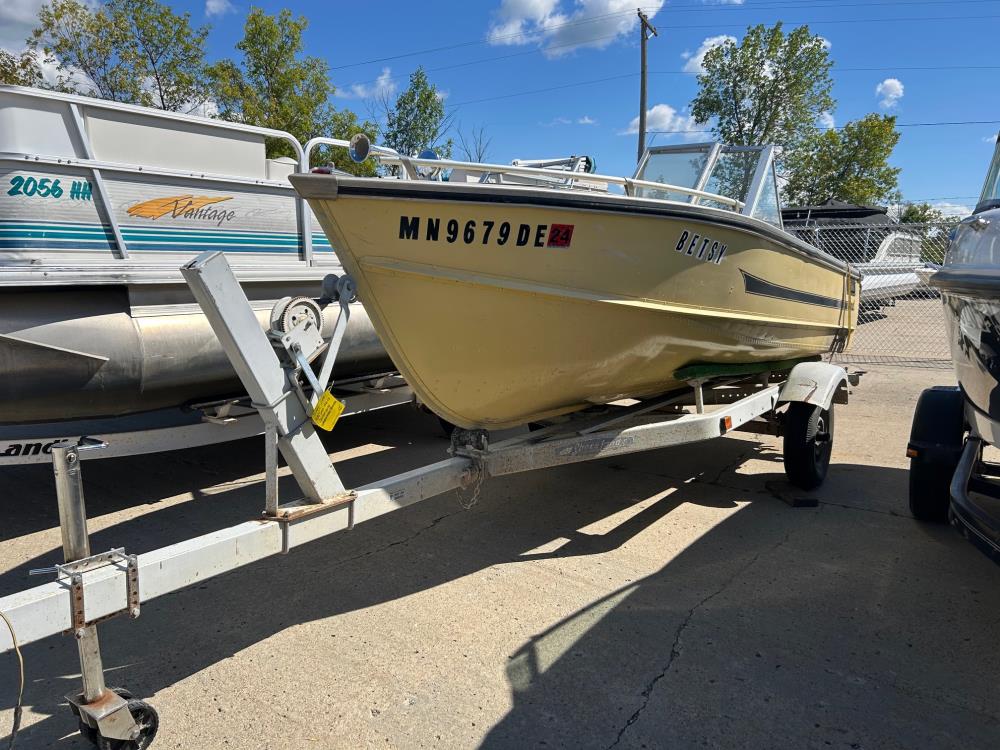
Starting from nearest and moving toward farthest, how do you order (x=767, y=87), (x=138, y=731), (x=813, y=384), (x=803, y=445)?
(x=138, y=731)
(x=803, y=445)
(x=813, y=384)
(x=767, y=87)

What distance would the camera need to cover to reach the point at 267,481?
2.74 meters

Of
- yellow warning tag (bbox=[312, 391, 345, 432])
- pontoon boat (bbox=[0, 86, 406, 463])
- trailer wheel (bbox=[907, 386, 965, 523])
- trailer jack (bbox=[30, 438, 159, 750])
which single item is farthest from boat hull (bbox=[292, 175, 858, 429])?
pontoon boat (bbox=[0, 86, 406, 463])

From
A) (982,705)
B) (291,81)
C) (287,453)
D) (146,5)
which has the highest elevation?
(146,5)

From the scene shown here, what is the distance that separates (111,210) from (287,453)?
2684 millimetres

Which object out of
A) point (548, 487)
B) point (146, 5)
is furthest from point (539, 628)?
point (146, 5)

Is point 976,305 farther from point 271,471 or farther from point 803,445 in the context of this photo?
point 271,471

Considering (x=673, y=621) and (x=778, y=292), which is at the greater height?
(x=778, y=292)

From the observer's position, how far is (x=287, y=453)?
279 cm

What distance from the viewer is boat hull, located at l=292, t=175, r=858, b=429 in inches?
125

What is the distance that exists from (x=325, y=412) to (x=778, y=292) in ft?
11.1

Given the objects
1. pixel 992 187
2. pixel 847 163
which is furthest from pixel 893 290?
pixel 847 163

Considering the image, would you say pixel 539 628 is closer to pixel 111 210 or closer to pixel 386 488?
pixel 386 488

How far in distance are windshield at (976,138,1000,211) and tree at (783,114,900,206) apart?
88.1 ft

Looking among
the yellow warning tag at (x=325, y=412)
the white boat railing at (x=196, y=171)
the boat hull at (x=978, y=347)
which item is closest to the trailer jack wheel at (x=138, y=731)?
the yellow warning tag at (x=325, y=412)
